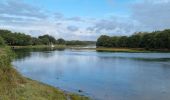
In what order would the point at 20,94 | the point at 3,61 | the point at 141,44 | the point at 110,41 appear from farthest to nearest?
the point at 110,41 < the point at 141,44 < the point at 3,61 < the point at 20,94

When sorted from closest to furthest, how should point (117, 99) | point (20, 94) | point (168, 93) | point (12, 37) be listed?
point (20, 94), point (117, 99), point (168, 93), point (12, 37)

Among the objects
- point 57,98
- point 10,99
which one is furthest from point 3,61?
point 10,99

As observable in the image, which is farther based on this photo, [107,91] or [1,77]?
[107,91]

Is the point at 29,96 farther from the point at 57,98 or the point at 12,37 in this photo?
the point at 12,37

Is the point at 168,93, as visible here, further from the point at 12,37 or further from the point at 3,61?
the point at 12,37

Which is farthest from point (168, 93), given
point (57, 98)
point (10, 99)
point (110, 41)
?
point (110, 41)

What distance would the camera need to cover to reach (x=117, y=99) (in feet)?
69.2

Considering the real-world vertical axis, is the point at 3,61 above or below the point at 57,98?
above

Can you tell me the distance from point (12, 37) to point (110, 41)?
60780 millimetres

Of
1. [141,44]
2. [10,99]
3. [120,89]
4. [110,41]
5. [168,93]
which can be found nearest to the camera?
[10,99]

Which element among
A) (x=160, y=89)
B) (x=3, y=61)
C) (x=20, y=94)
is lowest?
(x=160, y=89)

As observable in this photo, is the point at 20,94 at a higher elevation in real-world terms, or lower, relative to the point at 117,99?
higher

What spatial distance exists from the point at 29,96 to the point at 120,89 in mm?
11786

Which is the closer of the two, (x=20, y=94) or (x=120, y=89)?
(x=20, y=94)
